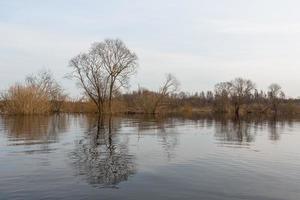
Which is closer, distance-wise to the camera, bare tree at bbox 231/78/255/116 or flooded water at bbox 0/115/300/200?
flooded water at bbox 0/115/300/200

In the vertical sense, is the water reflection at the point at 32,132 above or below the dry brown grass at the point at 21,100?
below

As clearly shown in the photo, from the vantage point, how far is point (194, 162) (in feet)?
53.6

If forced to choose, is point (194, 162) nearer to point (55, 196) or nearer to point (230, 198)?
point (230, 198)

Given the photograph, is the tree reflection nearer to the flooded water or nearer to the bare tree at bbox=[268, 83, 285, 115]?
the flooded water

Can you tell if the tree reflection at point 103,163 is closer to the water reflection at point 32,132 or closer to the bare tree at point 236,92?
the water reflection at point 32,132

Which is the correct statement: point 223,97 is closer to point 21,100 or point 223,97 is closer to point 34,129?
point 21,100

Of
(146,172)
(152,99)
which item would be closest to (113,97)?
(152,99)

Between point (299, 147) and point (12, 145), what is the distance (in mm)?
16277

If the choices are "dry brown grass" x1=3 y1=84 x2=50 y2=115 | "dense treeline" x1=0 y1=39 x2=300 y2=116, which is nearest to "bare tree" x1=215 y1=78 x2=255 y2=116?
"dense treeline" x1=0 y1=39 x2=300 y2=116

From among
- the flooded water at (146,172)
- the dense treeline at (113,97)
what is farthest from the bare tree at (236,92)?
the flooded water at (146,172)

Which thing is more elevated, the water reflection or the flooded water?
the water reflection

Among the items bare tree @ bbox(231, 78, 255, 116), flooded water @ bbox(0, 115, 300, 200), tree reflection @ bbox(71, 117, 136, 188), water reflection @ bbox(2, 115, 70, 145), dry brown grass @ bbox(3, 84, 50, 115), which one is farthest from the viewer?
bare tree @ bbox(231, 78, 255, 116)

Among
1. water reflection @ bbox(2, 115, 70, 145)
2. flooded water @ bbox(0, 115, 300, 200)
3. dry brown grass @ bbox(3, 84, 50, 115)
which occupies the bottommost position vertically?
flooded water @ bbox(0, 115, 300, 200)

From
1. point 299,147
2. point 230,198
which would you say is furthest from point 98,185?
point 299,147
